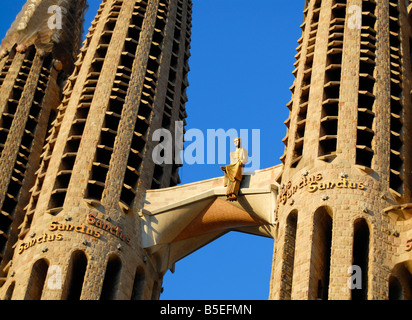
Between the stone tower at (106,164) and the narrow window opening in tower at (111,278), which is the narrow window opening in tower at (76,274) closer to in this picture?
the stone tower at (106,164)

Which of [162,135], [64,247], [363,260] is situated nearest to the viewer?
[363,260]

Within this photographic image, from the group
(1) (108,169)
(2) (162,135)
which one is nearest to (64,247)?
(1) (108,169)

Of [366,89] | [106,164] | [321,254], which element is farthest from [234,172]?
[321,254]

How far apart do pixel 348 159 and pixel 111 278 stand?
11.4m

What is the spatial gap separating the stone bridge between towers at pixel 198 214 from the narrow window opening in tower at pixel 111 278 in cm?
212

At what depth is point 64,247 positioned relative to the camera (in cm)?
5712

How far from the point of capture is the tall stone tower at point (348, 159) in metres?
52.3

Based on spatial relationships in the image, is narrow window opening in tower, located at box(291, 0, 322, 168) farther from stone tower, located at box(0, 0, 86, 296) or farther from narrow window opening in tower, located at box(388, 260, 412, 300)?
stone tower, located at box(0, 0, 86, 296)

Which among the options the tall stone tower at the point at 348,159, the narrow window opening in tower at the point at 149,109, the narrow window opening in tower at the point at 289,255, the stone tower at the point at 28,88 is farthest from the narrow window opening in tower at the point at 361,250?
the stone tower at the point at 28,88

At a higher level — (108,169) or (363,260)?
(108,169)

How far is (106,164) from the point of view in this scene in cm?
6212

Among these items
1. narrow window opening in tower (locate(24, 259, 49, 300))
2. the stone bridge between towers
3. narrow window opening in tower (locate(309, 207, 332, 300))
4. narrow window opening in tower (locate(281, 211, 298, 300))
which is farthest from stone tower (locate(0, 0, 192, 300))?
narrow window opening in tower (locate(309, 207, 332, 300))

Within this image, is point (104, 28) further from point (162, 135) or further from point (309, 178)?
point (309, 178)

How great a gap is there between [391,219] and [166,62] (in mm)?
19192
